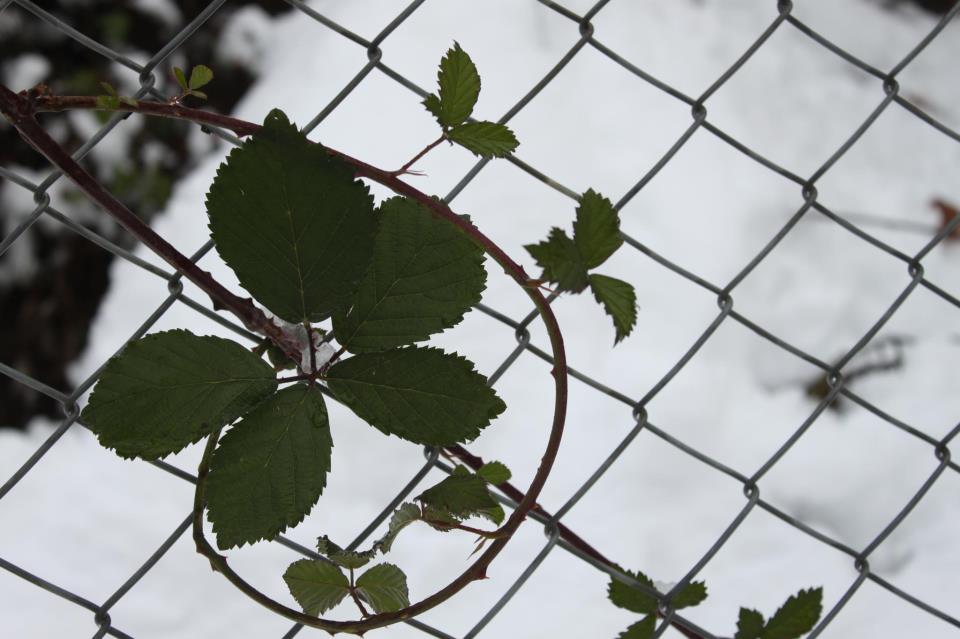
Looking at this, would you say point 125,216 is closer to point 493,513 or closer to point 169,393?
point 169,393

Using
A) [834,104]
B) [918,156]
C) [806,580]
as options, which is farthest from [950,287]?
[806,580]

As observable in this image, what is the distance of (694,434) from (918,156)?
0.87m

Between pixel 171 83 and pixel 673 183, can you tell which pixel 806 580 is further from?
pixel 171 83

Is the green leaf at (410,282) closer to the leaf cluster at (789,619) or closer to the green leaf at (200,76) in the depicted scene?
the green leaf at (200,76)

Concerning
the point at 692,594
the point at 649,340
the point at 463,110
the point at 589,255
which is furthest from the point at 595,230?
the point at 649,340

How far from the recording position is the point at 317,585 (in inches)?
27.7

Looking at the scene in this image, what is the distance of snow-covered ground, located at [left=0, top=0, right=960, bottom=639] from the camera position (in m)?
1.35

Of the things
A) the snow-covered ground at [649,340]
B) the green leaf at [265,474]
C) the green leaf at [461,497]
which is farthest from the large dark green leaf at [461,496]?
the snow-covered ground at [649,340]

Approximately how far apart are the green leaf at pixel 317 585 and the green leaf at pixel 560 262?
0.90 feet

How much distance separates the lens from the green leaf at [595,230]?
0.62m

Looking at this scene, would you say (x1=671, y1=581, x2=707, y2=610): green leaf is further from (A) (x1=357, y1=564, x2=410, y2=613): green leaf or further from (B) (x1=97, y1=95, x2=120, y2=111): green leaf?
(B) (x1=97, y1=95, x2=120, y2=111): green leaf

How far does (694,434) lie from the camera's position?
1.59 m

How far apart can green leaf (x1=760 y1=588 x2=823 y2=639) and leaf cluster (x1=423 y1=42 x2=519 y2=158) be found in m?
0.47

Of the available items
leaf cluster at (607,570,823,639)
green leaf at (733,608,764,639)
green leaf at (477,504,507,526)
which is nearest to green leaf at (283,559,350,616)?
green leaf at (477,504,507,526)
